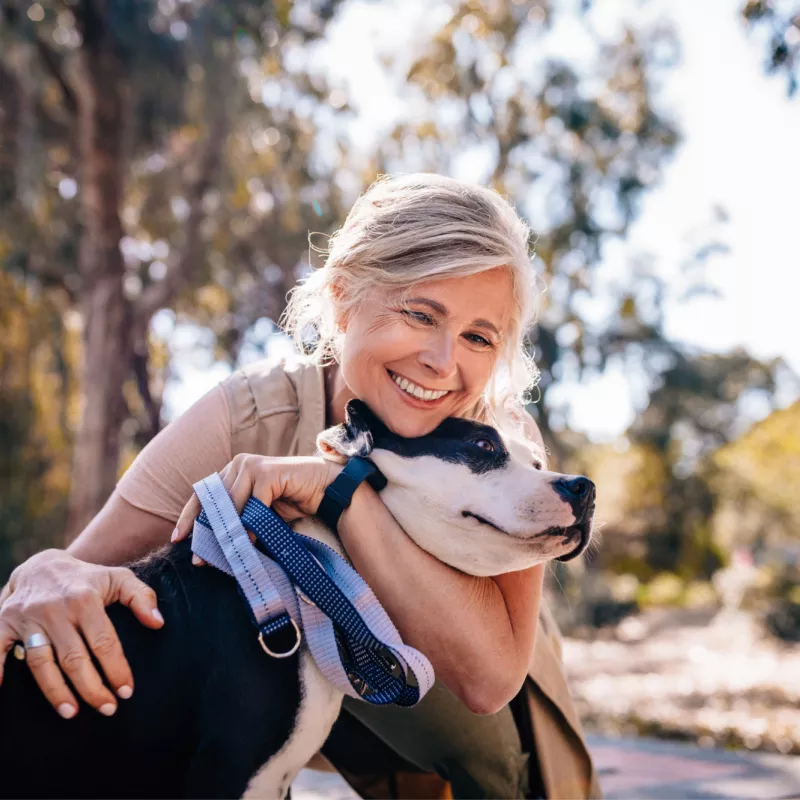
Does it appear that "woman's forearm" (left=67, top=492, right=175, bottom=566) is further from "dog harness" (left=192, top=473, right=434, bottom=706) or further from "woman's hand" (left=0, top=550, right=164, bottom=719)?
"dog harness" (left=192, top=473, right=434, bottom=706)

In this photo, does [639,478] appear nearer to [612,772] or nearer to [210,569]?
[612,772]

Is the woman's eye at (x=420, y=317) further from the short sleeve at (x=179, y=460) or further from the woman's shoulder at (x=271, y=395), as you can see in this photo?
the short sleeve at (x=179, y=460)

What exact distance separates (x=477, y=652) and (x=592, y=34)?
38.9 ft

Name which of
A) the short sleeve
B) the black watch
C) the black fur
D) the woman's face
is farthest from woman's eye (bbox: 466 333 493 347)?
the short sleeve

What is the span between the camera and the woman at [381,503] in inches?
72.7

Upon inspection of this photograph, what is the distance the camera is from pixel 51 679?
5.40 ft

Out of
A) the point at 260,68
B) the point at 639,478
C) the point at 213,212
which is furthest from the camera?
the point at 639,478

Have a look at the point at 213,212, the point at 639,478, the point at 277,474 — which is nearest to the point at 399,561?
the point at 277,474

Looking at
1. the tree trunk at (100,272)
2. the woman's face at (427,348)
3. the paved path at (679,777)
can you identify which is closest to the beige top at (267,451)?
the woman's face at (427,348)

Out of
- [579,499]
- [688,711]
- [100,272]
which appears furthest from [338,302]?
[100,272]

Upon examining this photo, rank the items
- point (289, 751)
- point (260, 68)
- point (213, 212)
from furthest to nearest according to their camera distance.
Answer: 1. point (213, 212)
2. point (260, 68)
3. point (289, 751)

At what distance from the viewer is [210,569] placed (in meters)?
1.79

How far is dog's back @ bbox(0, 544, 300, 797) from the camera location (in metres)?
1.59

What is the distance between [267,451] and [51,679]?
1.00 m
